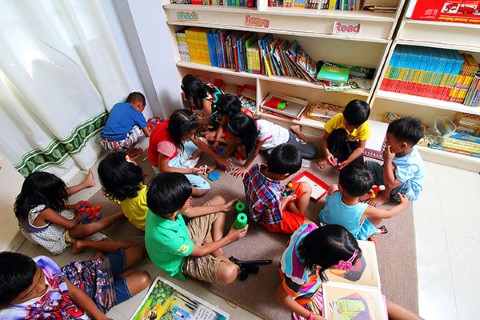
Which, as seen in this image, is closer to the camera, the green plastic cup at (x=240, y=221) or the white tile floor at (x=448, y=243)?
the white tile floor at (x=448, y=243)

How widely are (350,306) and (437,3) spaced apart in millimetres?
1624

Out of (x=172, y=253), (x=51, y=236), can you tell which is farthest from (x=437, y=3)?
(x=51, y=236)

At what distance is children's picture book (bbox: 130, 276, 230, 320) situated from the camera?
1249 millimetres

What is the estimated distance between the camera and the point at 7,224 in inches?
58.7

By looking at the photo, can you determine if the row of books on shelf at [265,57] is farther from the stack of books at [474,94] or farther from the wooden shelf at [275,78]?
the stack of books at [474,94]

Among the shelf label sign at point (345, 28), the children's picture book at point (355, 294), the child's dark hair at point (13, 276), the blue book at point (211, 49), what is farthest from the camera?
the blue book at point (211, 49)

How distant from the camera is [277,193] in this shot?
52.8 inches

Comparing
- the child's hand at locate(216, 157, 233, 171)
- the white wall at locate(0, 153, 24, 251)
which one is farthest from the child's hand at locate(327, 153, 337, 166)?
the white wall at locate(0, 153, 24, 251)

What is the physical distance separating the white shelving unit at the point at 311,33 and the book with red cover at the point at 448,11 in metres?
0.11

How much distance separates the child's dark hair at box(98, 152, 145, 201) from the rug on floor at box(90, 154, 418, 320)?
407 mm

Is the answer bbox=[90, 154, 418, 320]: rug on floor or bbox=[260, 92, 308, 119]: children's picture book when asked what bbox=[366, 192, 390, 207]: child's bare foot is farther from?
bbox=[260, 92, 308, 119]: children's picture book

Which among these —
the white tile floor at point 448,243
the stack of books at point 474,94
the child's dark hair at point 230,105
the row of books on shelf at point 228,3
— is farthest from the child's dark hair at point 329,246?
the row of books on shelf at point 228,3

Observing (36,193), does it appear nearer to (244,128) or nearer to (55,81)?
(55,81)

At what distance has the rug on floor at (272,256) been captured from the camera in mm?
1287
